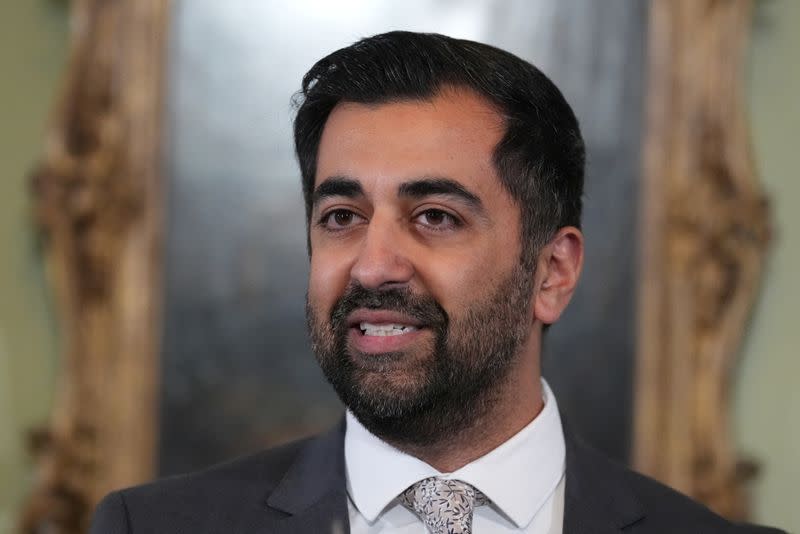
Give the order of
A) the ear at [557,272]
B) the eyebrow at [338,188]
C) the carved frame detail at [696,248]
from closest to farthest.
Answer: the eyebrow at [338,188] → the ear at [557,272] → the carved frame detail at [696,248]

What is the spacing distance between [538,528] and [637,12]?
1980 millimetres

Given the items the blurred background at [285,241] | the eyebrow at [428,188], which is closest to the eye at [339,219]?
the eyebrow at [428,188]

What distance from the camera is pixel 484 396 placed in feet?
8.29

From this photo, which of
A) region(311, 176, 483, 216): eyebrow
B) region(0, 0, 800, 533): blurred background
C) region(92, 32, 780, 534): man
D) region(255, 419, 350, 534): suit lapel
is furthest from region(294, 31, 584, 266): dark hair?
region(0, 0, 800, 533): blurred background

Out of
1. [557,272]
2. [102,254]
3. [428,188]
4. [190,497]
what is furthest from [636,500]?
[102,254]

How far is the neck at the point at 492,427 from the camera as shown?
2.52m

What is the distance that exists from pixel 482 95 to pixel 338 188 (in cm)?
33

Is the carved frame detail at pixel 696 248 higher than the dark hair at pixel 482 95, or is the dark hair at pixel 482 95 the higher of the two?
the dark hair at pixel 482 95

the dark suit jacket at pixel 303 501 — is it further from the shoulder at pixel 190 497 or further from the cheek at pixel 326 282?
the cheek at pixel 326 282

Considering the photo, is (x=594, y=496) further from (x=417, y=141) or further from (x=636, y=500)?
(x=417, y=141)

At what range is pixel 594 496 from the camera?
2.56m

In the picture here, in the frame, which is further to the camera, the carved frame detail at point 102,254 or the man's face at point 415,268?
the carved frame detail at point 102,254

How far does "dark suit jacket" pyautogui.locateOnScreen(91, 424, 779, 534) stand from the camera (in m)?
2.45

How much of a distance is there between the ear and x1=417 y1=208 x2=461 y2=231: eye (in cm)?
27
